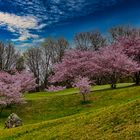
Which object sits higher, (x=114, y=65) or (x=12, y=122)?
(x=114, y=65)

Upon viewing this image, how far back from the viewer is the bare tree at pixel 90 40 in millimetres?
118500

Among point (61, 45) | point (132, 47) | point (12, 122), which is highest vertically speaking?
point (61, 45)

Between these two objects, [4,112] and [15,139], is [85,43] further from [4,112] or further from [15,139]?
[15,139]

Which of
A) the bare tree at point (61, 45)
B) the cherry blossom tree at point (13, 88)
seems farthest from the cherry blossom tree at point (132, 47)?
the bare tree at point (61, 45)

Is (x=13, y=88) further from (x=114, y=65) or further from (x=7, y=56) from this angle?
(x=7, y=56)

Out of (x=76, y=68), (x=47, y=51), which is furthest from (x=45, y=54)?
(x=76, y=68)

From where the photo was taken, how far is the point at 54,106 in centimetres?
5709

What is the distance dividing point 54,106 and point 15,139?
103 ft

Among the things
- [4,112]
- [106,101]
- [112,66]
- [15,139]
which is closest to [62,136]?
[15,139]

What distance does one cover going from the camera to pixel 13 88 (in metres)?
59.3

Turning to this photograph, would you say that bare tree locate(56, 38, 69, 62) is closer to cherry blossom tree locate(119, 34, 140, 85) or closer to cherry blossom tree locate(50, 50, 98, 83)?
cherry blossom tree locate(119, 34, 140, 85)

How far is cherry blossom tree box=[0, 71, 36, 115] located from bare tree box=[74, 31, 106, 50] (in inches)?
2026

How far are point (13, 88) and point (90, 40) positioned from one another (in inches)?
2503

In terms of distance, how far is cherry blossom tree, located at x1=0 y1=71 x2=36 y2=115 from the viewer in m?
56.8
